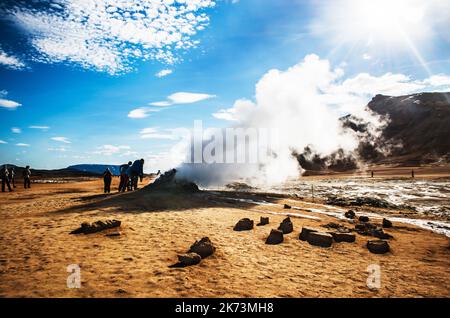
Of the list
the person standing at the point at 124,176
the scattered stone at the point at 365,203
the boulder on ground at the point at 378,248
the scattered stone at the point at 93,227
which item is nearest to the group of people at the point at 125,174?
the person standing at the point at 124,176

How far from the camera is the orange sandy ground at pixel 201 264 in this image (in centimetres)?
512

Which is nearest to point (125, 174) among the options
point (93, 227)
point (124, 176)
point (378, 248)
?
point (124, 176)

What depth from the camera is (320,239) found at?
871 cm

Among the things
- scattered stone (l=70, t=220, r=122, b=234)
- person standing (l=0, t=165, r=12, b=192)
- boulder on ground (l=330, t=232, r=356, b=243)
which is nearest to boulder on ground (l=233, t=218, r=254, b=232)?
boulder on ground (l=330, t=232, r=356, b=243)

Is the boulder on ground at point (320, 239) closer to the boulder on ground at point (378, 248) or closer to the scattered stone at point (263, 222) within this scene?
the boulder on ground at point (378, 248)

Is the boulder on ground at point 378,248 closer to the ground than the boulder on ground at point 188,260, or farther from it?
closer to the ground

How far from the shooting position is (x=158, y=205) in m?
14.6

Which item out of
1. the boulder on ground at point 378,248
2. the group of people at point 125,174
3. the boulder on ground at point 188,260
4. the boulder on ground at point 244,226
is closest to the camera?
the boulder on ground at point 188,260

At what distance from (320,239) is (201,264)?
4.26 meters

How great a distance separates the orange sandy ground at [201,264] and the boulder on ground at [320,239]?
0.86ft

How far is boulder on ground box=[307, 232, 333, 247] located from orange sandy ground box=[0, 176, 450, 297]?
263mm

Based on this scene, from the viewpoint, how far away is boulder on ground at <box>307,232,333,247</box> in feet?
28.2

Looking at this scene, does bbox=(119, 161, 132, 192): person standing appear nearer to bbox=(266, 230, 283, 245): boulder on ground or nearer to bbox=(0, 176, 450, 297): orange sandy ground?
bbox=(0, 176, 450, 297): orange sandy ground

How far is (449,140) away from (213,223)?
296 feet
